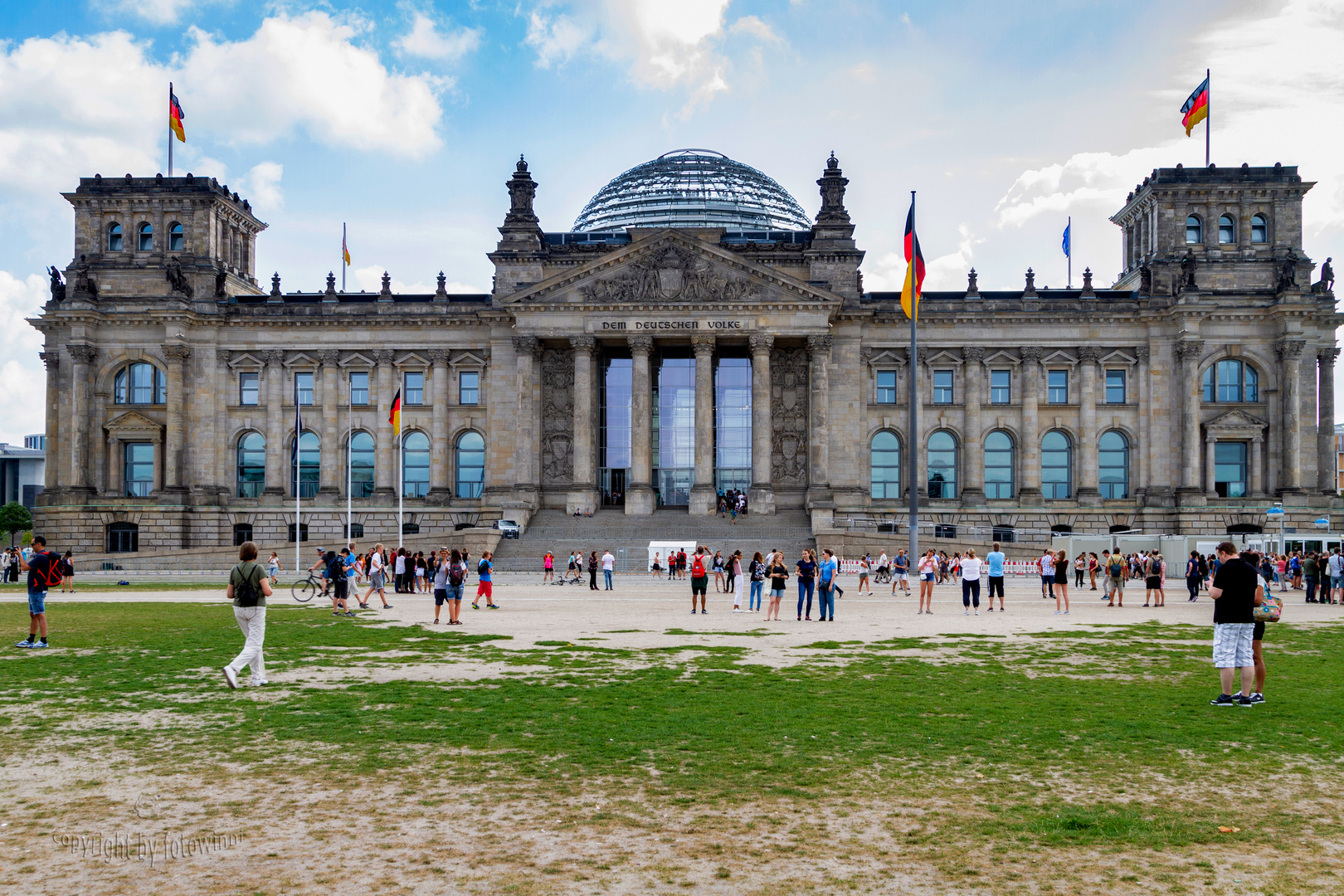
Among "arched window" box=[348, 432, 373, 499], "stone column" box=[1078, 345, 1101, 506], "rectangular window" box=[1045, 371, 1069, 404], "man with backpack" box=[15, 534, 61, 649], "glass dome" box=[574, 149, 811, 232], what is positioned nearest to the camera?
"man with backpack" box=[15, 534, 61, 649]

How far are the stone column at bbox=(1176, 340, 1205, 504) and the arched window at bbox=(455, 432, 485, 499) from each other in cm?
4379

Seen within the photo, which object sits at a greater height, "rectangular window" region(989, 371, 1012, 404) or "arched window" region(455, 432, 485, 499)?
"rectangular window" region(989, 371, 1012, 404)

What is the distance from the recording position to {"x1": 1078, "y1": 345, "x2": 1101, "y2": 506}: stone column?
7212 cm

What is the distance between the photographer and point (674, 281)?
68875mm

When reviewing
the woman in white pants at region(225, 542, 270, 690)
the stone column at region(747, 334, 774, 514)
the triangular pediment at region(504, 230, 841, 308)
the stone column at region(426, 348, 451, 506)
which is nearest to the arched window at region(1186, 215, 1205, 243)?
the triangular pediment at region(504, 230, 841, 308)

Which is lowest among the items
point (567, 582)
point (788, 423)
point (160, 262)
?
point (567, 582)

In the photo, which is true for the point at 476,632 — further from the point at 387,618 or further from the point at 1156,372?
the point at 1156,372

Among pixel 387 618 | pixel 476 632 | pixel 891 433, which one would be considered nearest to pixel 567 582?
pixel 387 618

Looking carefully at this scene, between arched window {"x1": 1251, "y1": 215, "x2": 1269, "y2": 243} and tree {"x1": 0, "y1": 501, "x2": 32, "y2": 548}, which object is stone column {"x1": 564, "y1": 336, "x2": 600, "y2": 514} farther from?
tree {"x1": 0, "y1": 501, "x2": 32, "y2": 548}

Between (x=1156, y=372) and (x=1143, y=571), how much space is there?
2335cm

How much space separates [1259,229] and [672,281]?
3799 cm

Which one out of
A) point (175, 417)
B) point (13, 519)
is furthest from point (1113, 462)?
point (13, 519)

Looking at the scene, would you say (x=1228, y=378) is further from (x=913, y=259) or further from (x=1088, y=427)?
(x=913, y=259)

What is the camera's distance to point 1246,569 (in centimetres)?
1535
